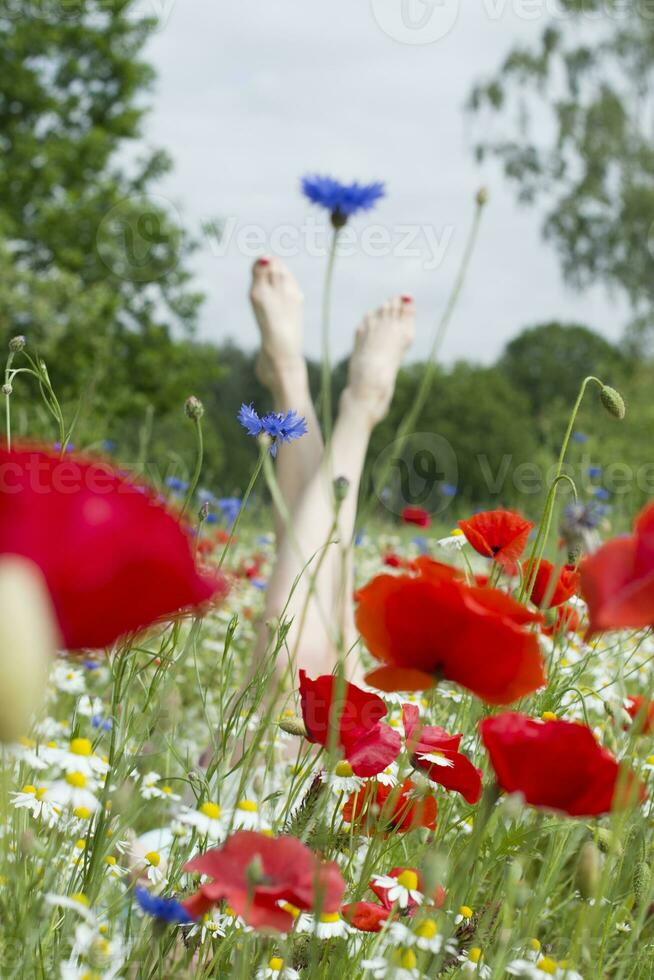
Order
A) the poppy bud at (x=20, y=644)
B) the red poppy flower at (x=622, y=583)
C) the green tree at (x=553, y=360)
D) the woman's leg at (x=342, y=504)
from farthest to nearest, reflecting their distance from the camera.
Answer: the green tree at (x=553, y=360) → the woman's leg at (x=342, y=504) → the red poppy flower at (x=622, y=583) → the poppy bud at (x=20, y=644)

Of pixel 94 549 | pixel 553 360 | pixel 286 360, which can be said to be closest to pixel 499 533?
pixel 94 549

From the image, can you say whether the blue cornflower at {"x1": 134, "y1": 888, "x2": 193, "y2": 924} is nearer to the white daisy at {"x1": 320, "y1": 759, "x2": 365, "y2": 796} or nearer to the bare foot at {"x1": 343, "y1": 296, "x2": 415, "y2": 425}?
the white daisy at {"x1": 320, "y1": 759, "x2": 365, "y2": 796}

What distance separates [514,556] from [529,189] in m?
11.2

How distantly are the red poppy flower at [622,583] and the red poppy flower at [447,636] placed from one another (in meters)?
0.03

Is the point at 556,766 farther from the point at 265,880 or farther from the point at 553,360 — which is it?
the point at 553,360

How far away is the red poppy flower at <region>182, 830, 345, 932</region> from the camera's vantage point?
395 millimetres

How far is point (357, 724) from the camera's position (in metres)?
0.55

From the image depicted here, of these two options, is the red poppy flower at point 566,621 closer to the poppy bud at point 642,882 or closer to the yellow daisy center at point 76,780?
the poppy bud at point 642,882

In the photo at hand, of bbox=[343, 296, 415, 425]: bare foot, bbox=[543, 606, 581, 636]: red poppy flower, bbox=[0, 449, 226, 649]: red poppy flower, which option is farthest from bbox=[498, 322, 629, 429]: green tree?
bbox=[0, 449, 226, 649]: red poppy flower

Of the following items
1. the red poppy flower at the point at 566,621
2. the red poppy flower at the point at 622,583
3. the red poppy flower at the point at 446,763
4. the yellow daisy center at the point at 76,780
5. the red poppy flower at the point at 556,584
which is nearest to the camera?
the red poppy flower at the point at 622,583

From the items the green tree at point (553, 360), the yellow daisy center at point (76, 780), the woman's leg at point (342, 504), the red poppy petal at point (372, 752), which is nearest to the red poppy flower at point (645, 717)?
the red poppy petal at point (372, 752)

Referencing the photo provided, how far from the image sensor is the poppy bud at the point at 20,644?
0.86 feet

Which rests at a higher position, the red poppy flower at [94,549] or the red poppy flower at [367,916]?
the red poppy flower at [94,549]

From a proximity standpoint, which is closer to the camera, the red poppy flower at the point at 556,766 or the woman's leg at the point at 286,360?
the red poppy flower at the point at 556,766
